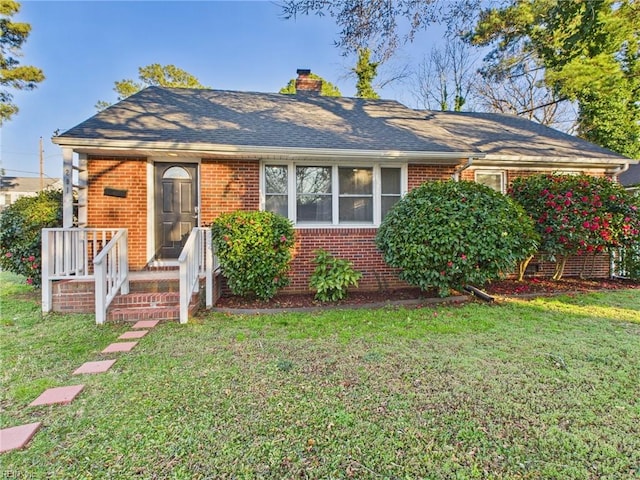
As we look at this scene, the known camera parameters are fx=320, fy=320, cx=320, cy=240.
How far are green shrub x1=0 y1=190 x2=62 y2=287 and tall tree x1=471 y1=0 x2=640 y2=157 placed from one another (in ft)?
30.4

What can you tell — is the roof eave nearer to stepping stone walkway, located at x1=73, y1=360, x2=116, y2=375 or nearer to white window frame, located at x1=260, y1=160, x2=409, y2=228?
white window frame, located at x1=260, y1=160, x2=409, y2=228

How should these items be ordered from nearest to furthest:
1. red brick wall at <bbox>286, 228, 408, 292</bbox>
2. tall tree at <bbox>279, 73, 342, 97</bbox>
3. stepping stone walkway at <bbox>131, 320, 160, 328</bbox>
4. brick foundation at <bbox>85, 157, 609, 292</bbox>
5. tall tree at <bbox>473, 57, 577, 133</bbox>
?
stepping stone walkway at <bbox>131, 320, 160, 328</bbox>
brick foundation at <bbox>85, 157, 609, 292</bbox>
red brick wall at <bbox>286, 228, 408, 292</bbox>
tall tree at <bbox>279, 73, 342, 97</bbox>
tall tree at <bbox>473, 57, 577, 133</bbox>

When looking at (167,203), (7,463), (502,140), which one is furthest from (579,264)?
(7,463)

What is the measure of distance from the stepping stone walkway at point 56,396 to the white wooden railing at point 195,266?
69 centimetres

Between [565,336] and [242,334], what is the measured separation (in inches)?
157

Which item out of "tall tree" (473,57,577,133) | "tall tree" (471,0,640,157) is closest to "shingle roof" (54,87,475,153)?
"tall tree" (471,0,640,157)

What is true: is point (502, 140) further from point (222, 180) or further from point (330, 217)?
point (222, 180)

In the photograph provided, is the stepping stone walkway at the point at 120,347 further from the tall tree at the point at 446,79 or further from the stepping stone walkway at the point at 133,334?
the tall tree at the point at 446,79

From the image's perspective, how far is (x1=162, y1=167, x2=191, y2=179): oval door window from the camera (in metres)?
6.22

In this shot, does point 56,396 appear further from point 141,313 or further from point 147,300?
point 147,300

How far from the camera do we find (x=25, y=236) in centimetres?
569

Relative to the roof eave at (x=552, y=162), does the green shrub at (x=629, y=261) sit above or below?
below

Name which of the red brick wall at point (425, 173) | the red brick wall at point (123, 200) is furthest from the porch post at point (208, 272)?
the red brick wall at point (425, 173)

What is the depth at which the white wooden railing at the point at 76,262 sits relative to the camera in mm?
4719
